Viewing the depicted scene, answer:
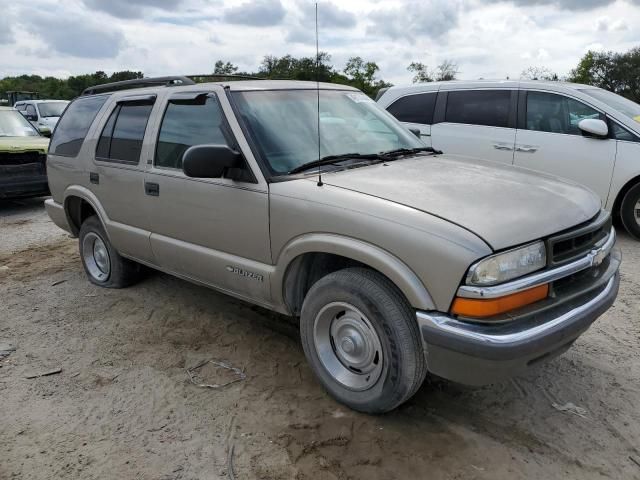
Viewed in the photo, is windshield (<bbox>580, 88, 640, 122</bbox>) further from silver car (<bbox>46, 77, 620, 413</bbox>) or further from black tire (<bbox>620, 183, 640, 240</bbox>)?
silver car (<bbox>46, 77, 620, 413</bbox>)

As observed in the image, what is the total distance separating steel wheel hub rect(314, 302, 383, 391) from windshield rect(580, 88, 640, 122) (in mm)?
5039

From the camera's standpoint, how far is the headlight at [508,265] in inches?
93.9

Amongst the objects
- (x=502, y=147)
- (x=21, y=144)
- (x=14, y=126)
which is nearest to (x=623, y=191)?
(x=502, y=147)

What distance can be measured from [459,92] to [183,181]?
4.75 metres

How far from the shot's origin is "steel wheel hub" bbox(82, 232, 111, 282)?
5.09 meters

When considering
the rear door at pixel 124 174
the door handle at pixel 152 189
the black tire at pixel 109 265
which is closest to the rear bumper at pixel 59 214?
the black tire at pixel 109 265

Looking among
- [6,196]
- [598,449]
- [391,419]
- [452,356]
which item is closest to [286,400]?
[391,419]

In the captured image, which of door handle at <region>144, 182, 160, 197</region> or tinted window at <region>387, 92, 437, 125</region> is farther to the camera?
tinted window at <region>387, 92, 437, 125</region>

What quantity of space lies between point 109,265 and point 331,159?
109 inches

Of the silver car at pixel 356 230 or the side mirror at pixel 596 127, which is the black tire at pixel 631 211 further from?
the silver car at pixel 356 230

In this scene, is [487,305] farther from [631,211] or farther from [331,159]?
[631,211]

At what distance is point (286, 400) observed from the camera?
3.15 m

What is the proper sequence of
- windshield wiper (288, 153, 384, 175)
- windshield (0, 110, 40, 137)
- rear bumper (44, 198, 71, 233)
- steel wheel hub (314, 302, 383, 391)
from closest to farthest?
steel wheel hub (314, 302, 383, 391) → windshield wiper (288, 153, 384, 175) → rear bumper (44, 198, 71, 233) → windshield (0, 110, 40, 137)

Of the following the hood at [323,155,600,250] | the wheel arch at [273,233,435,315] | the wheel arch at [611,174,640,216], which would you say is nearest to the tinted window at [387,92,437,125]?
the wheel arch at [611,174,640,216]
